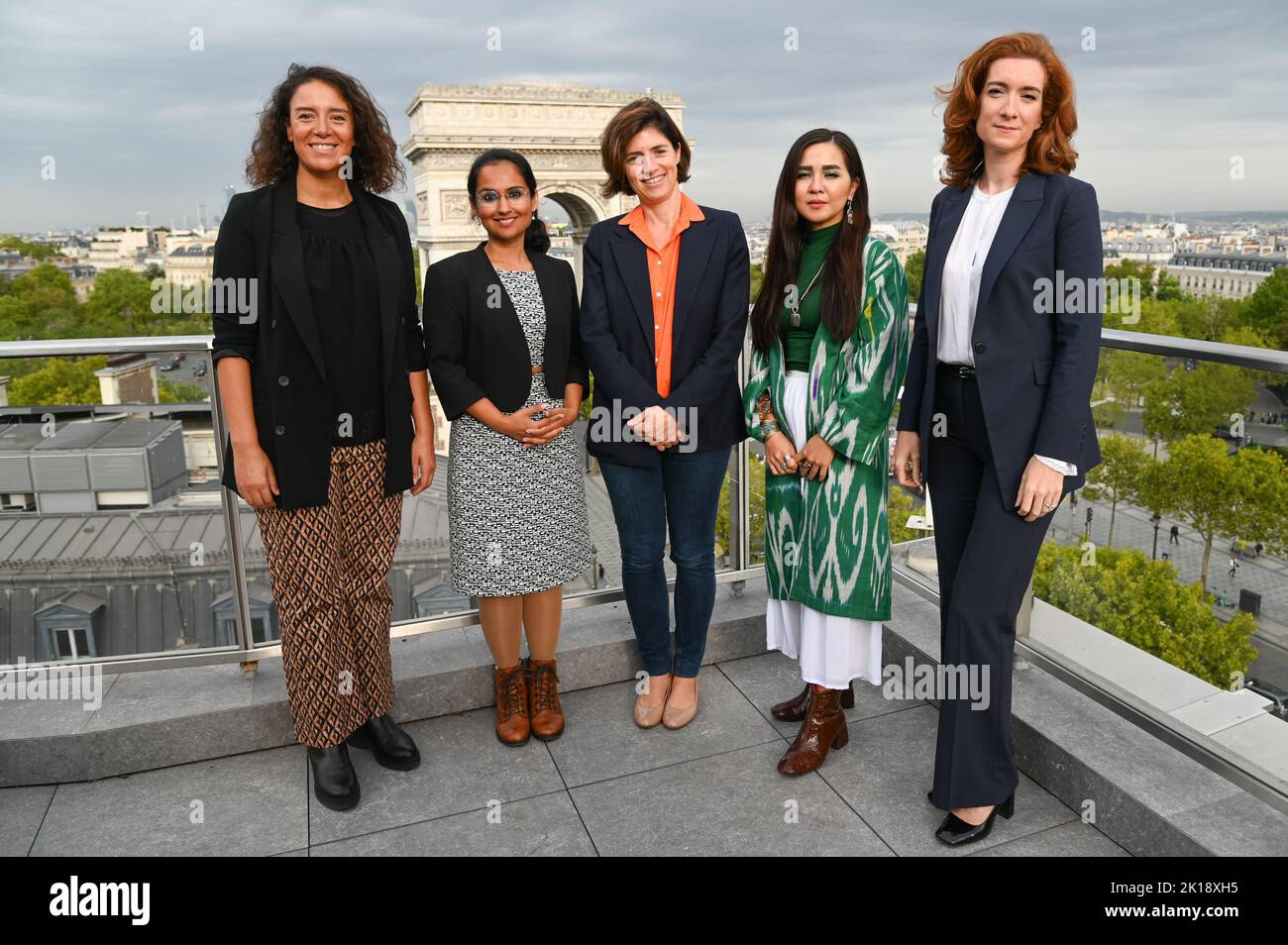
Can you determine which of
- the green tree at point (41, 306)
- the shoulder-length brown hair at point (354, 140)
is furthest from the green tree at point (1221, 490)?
the green tree at point (41, 306)

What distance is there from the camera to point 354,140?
95.0 inches

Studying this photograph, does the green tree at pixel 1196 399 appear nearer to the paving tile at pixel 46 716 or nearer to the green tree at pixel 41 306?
the paving tile at pixel 46 716

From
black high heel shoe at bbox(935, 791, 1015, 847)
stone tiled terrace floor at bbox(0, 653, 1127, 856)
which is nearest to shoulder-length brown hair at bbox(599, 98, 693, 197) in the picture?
stone tiled terrace floor at bbox(0, 653, 1127, 856)

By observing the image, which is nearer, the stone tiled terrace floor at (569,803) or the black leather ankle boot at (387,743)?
the stone tiled terrace floor at (569,803)

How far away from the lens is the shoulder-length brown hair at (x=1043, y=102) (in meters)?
1.99

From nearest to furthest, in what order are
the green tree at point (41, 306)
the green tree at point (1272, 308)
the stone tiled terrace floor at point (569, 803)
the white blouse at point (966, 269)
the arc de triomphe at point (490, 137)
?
1. the white blouse at point (966, 269)
2. the stone tiled terrace floor at point (569, 803)
3. the arc de triomphe at point (490, 137)
4. the green tree at point (1272, 308)
5. the green tree at point (41, 306)

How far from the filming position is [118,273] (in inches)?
2186

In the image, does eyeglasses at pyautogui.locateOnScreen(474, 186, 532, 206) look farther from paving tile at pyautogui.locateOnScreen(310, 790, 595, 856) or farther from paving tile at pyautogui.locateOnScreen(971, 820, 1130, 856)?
paving tile at pyautogui.locateOnScreen(971, 820, 1130, 856)

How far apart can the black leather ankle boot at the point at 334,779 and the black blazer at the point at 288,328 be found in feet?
2.38

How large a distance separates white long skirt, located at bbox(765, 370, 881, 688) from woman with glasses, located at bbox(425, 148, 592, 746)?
653mm

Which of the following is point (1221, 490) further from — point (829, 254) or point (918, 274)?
point (918, 274)

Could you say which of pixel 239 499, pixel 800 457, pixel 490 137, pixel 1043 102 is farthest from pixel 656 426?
pixel 490 137
